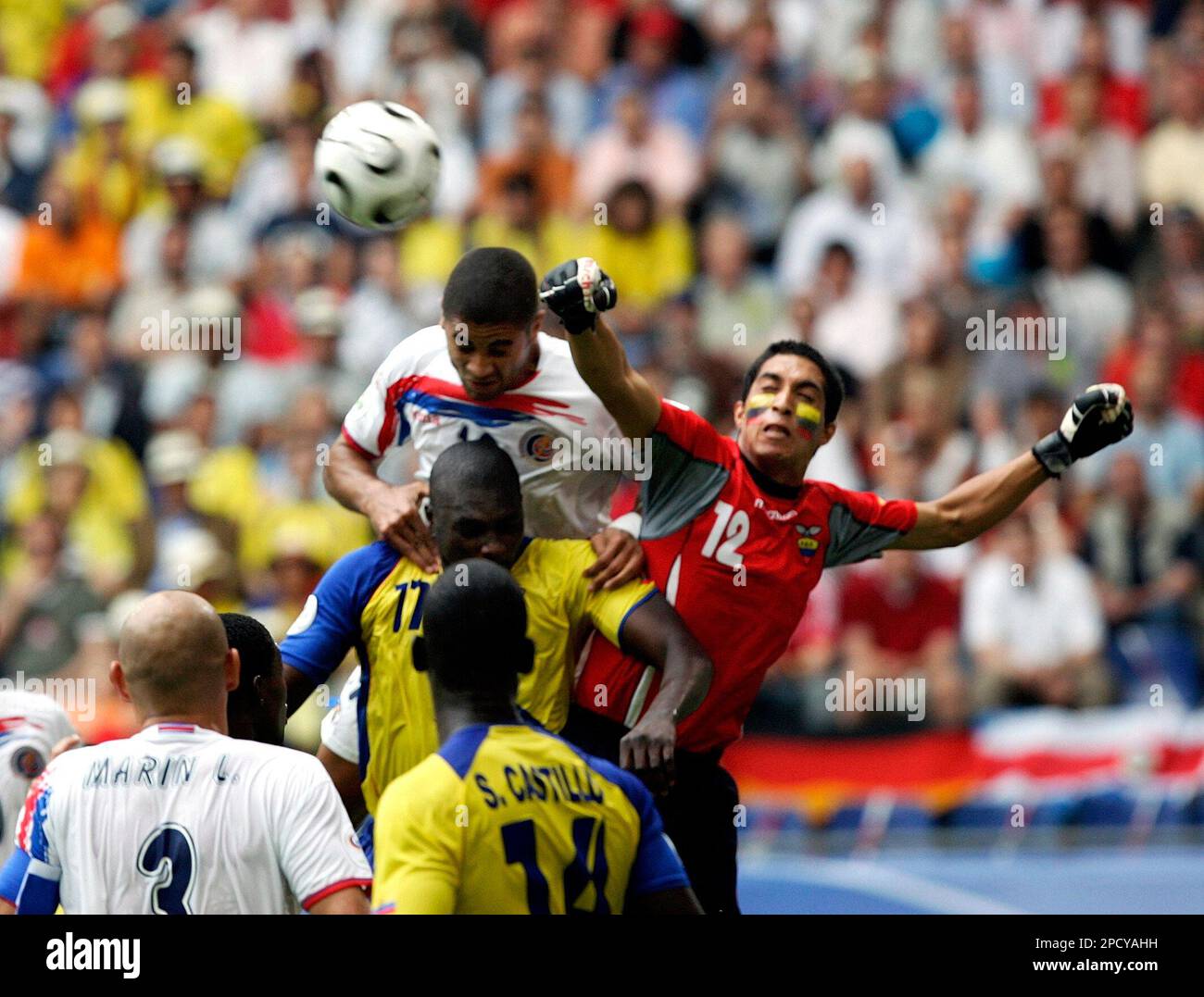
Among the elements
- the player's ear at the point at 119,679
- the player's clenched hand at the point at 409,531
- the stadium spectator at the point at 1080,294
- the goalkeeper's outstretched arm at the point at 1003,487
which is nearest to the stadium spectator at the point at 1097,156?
the stadium spectator at the point at 1080,294

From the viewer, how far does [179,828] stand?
5402mm

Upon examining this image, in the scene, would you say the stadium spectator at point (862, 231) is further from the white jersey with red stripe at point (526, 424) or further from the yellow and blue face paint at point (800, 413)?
the white jersey with red stripe at point (526, 424)

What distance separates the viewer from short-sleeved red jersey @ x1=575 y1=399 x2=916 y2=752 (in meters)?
7.34

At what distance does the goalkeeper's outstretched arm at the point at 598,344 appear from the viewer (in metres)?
6.52

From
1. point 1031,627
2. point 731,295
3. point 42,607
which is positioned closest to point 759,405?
point 1031,627

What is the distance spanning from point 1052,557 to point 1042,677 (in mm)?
942

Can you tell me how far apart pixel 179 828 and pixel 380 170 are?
10.3ft

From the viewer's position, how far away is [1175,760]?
11727 mm

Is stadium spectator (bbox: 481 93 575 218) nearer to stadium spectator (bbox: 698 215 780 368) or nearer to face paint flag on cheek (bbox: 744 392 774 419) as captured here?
stadium spectator (bbox: 698 215 780 368)

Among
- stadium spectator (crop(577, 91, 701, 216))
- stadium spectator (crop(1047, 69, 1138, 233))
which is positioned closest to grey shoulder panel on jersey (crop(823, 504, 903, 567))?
stadium spectator (crop(577, 91, 701, 216))
